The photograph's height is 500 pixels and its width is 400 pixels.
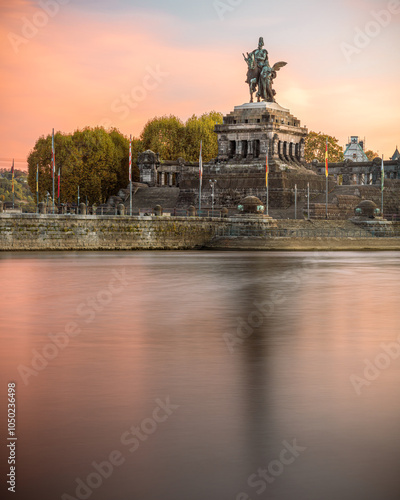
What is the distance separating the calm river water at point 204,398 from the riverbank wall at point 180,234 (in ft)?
109

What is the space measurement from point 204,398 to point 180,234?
54.0 metres

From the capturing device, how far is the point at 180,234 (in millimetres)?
64750

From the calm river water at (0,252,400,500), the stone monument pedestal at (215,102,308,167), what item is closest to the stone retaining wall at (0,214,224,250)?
the stone monument pedestal at (215,102,308,167)

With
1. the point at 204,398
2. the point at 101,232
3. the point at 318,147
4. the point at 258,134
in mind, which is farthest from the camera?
the point at 318,147

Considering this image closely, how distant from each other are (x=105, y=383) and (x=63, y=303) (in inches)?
480

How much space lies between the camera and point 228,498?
702cm

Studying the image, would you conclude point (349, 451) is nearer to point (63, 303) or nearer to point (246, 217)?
point (63, 303)

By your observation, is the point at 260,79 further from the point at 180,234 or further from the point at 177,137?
the point at 180,234

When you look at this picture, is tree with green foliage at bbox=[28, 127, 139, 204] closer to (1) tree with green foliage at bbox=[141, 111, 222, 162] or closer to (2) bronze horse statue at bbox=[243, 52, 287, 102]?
(1) tree with green foliage at bbox=[141, 111, 222, 162]

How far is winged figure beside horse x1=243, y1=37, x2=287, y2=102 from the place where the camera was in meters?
93.5

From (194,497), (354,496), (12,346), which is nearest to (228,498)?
(194,497)

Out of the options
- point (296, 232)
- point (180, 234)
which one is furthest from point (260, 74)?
point (180, 234)

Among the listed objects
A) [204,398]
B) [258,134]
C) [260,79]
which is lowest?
[204,398]

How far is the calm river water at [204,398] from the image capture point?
7.49 m
